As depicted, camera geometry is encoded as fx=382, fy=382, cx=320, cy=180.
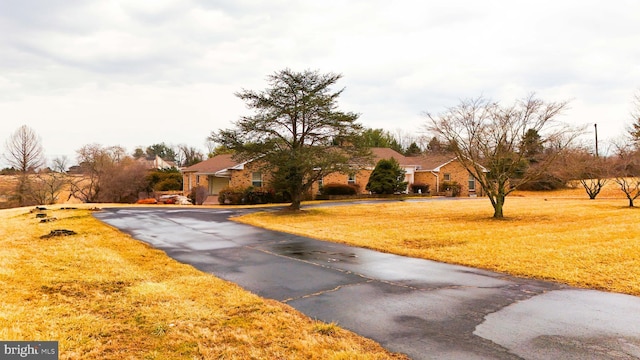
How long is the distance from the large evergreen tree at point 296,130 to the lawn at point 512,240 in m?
3.14

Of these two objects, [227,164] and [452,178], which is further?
[452,178]

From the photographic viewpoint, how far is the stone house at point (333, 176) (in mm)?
31688

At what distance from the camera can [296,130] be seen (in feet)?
71.7

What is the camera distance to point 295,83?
20.9 m

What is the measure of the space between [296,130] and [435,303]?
17002mm

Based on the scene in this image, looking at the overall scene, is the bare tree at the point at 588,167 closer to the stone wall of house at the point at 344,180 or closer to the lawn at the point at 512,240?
the lawn at the point at 512,240

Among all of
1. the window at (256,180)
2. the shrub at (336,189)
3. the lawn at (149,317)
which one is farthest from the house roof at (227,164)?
the lawn at (149,317)

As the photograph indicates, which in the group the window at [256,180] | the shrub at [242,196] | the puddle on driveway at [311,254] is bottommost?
the puddle on driveway at [311,254]

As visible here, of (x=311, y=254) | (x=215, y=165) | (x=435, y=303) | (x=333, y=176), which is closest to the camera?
(x=435, y=303)

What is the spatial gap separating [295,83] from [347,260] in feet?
45.8

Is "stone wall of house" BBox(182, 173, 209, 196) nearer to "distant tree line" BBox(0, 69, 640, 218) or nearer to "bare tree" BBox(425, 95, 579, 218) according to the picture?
"distant tree line" BBox(0, 69, 640, 218)

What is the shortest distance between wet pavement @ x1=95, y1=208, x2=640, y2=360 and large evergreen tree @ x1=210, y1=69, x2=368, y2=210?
1070cm

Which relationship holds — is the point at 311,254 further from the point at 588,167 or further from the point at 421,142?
the point at 588,167

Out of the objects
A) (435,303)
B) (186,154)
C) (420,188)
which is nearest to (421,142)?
(435,303)
